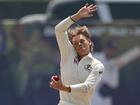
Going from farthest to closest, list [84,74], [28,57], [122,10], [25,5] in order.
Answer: [25,5] → [122,10] → [28,57] → [84,74]

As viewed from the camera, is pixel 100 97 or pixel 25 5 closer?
pixel 100 97

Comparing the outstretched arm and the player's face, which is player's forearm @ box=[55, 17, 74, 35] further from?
the player's face

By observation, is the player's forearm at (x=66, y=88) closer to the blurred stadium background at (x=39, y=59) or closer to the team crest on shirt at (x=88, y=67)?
the team crest on shirt at (x=88, y=67)

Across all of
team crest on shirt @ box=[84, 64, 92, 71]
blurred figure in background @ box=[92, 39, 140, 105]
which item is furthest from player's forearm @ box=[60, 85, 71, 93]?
blurred figure in background @ box=[92, 39, 140, 105]

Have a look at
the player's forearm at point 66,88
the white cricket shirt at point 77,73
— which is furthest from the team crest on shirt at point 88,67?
the player's forearm at point 66,88

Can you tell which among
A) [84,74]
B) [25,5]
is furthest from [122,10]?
[84,74]

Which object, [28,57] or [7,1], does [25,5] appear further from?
[28,57]

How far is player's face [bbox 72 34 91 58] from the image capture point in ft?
29.6

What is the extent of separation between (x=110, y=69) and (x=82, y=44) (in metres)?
5.54

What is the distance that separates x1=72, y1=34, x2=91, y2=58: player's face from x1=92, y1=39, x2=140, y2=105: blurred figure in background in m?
5.37

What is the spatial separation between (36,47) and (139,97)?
1.78 m

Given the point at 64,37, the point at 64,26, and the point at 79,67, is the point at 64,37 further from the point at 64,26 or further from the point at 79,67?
the point at 79,67

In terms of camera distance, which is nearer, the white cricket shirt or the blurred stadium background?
the white cricket shirt

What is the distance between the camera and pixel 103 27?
14.6 metres
